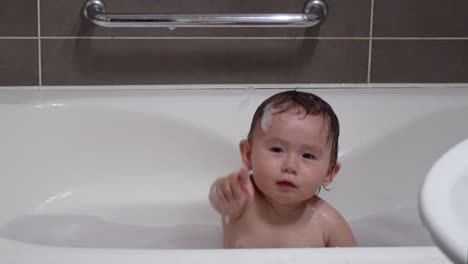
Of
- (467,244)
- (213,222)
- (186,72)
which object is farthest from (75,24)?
(467,244)

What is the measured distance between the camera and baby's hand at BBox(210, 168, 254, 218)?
1153 millimetres

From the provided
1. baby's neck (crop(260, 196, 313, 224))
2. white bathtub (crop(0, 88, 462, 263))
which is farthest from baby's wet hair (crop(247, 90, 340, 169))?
white bathtub (crop(0, 88, 462, 263))

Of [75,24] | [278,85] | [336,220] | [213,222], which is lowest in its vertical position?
[213,222]

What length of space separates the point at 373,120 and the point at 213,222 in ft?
1.35

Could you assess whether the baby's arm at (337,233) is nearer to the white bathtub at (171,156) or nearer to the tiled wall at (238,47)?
the white bathtub at (171,156)

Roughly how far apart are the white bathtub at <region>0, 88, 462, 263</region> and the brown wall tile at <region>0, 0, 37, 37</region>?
0.43ft

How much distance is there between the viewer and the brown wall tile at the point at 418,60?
5.83ft

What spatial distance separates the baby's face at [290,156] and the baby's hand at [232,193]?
0.05m

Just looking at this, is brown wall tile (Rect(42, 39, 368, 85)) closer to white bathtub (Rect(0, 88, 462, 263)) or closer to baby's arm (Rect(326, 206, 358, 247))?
white bathtub (Rect(0, 88, 462, 263))

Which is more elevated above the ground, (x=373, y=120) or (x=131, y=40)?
(x=131, y=40)

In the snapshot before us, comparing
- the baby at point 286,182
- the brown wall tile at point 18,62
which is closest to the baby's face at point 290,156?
the baby at point 286,182

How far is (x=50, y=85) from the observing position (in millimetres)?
1726

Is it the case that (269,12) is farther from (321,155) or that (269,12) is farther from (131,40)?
(321,155)

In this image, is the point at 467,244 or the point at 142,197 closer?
the point at 467,244
